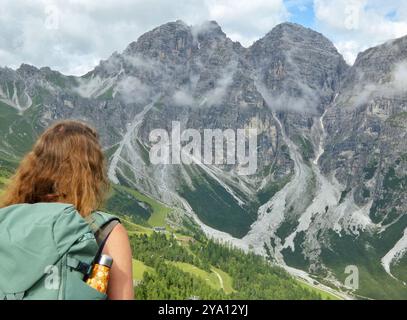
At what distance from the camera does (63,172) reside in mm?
8195

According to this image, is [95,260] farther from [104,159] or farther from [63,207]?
[104,159]

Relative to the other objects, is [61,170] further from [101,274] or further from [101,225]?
[101,274]

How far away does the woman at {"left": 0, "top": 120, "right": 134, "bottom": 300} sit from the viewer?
812 centimetres

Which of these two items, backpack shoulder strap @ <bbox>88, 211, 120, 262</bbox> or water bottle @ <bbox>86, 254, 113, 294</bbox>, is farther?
backpack shoulder strap @ <bbox>88, 211, 120, 262</bbox>

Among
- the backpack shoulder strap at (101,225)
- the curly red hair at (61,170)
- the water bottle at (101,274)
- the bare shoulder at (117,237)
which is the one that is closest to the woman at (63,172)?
the curly red hair at (61,170)

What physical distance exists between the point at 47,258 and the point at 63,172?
5.63ft

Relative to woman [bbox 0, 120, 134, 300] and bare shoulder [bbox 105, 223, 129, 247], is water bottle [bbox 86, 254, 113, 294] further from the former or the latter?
woman [bbox 0, 120, 134, 300]

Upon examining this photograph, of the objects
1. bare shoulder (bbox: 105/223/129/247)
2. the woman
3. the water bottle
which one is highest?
the woman

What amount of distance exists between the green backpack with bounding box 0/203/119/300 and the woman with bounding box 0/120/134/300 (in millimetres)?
905

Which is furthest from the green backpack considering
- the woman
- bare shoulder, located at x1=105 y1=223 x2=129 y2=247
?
the woman

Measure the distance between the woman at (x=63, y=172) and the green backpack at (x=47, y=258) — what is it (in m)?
0.90

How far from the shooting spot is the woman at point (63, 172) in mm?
8117
